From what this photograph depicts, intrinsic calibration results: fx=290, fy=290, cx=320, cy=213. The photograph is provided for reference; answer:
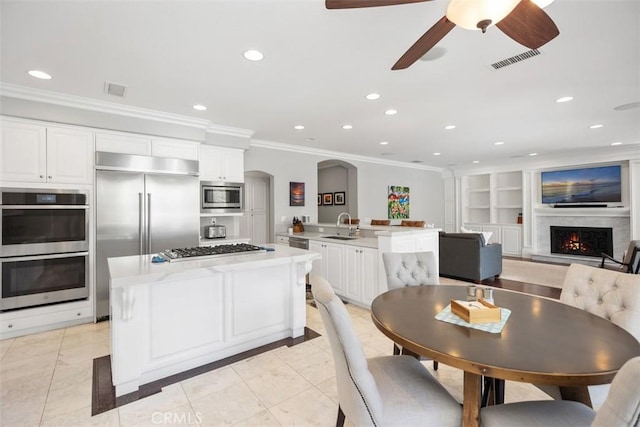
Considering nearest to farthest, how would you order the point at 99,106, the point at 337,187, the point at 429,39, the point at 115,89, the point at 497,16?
the point at 497,16 < the point at 429,39 < the point at 115,89 < the point at 99,106 < the point at 337,187

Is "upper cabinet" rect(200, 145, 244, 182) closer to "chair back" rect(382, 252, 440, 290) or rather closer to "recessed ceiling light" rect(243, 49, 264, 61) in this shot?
"recessed ceiling light" rect(243, 49, 264, 61)

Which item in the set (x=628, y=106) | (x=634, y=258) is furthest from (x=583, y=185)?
(x=628, y=106)

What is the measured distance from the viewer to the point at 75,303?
3283 millimetres

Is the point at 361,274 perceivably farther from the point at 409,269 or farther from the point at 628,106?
the point at 628,106

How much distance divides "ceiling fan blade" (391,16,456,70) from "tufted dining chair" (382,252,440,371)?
4.66 feet

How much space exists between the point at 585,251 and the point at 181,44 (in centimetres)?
928

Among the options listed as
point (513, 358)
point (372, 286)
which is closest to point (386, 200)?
point (372, 286)

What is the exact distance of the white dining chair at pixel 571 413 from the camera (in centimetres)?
72

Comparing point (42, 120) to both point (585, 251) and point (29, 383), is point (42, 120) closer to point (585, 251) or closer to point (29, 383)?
point (29, 383)

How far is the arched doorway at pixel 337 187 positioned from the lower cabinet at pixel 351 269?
3.00 metres

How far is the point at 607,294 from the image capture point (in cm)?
165

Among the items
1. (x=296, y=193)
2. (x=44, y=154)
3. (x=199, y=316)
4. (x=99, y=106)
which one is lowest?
(x=199, y=316)

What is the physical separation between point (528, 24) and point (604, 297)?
1559mm

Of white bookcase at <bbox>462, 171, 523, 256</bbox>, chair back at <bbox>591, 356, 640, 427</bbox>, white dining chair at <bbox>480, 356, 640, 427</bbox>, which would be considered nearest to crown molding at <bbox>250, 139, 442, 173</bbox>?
white bookcase at <bbox>462, 171, 523, 256</bbox>
